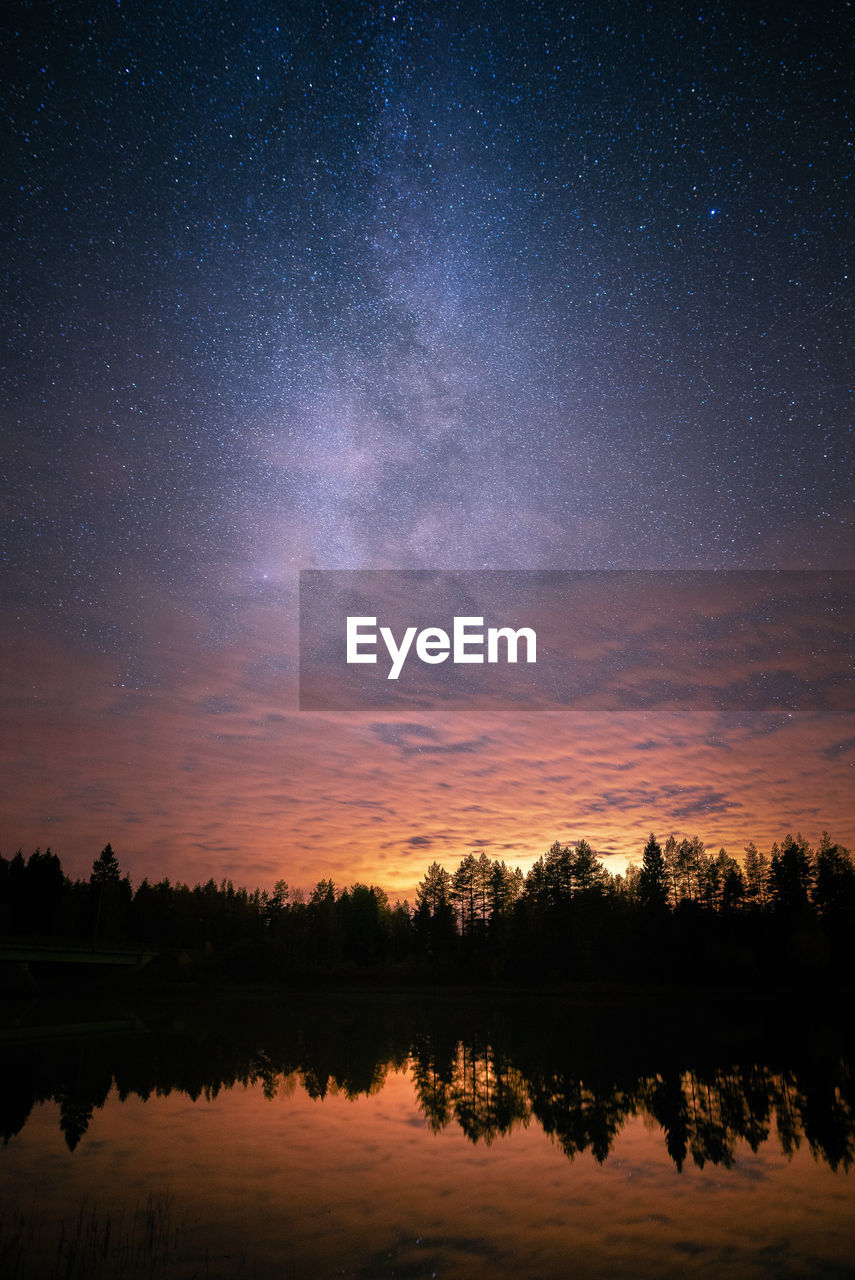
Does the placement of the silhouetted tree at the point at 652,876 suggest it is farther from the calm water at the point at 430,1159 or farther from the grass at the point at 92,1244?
the grass at the point at 92,1244

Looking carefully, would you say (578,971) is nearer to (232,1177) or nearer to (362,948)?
(362,948)

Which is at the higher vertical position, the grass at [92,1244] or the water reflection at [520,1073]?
the grass at [92,1244]

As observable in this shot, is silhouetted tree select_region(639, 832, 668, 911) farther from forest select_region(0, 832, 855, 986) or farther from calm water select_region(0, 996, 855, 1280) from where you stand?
calm water select_region(0, 996, 855, 1280)

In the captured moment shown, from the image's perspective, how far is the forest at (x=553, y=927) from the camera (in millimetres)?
88250

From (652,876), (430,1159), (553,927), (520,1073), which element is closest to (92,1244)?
(430,1159)

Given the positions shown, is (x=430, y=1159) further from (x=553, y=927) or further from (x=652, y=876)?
(x=652, y=876)

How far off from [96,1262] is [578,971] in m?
86.6

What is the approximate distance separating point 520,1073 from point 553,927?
210ft

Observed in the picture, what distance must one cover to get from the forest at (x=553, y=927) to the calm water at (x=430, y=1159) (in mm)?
44545

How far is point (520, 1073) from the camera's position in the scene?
36.3 metres

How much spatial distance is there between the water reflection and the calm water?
0.64 feet

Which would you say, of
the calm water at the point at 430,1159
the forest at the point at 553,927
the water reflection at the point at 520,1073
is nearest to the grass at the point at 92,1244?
the calm water at the point at 430,1159

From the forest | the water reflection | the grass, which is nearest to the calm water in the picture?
the grass

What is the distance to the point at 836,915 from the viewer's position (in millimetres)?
98062
